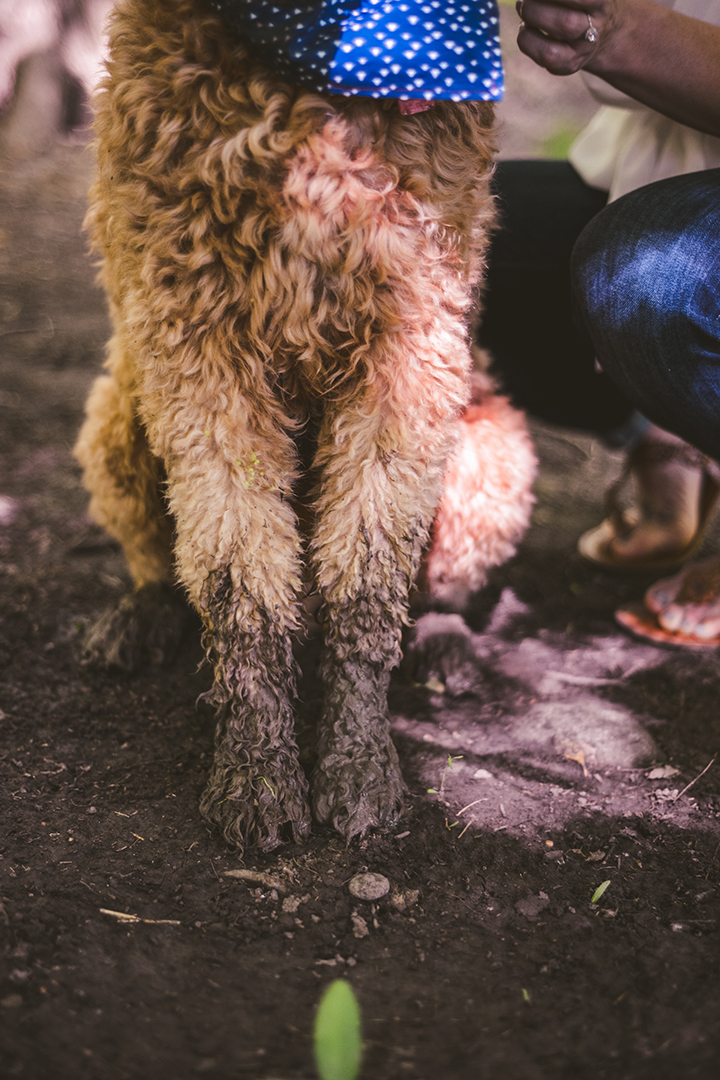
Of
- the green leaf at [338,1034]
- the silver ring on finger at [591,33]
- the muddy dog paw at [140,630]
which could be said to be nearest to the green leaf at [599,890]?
the green leaf at [338,1034]

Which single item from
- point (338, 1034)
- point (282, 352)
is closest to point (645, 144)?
point (282, 352)

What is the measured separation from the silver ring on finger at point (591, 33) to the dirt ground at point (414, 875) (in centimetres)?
132

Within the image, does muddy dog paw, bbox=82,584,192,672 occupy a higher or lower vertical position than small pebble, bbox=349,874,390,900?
lower

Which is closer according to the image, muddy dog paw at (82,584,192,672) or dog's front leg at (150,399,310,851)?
dog's front leg at (150,399,310,851)

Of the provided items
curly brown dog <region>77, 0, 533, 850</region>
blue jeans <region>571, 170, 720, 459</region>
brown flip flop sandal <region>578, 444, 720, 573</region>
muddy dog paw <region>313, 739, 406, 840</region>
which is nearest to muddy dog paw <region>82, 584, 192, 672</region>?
curly brown dog <region>77, 0, 533, 850</region>

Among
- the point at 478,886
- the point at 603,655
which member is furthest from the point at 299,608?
the point at 603,655

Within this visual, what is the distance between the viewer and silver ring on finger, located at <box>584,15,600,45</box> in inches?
51.0

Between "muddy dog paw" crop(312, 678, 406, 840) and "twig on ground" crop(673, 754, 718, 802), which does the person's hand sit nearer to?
"muddy dog paw" crop(312, 678, 406, 840)

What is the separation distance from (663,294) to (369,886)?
4.33ft

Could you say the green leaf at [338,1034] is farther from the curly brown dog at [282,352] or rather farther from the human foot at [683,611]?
the human foot at [683,611]

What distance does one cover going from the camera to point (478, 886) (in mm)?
1375

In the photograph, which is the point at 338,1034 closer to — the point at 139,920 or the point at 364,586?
the point at 139,920

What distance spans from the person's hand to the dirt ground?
1292mm

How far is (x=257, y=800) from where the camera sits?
4.72 feet
